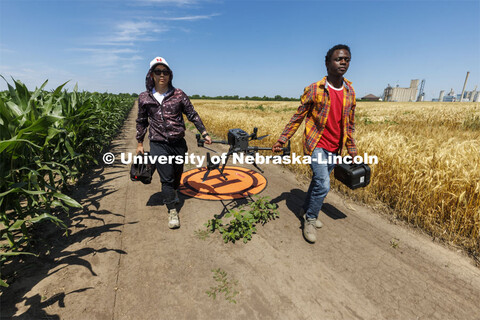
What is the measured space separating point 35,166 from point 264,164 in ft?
18.0

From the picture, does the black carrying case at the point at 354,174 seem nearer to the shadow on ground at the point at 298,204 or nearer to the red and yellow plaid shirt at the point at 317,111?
the red and yellow plaid shirt at the point at 317,111

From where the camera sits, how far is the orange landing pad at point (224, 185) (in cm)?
464

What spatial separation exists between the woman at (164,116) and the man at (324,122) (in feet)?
4.82

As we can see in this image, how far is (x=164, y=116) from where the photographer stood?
11.0 ft

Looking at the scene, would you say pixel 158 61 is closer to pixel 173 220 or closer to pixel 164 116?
pixel 164 116

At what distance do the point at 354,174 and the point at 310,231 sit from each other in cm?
104

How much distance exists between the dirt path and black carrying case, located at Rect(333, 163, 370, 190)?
32.1 inches

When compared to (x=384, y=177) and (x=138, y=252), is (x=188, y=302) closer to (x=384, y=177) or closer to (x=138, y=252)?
(x=138, y=252)

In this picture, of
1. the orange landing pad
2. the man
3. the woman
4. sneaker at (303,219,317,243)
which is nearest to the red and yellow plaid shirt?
the man

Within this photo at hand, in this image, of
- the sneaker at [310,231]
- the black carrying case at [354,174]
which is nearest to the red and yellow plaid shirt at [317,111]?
the black carrying case at [354,174]

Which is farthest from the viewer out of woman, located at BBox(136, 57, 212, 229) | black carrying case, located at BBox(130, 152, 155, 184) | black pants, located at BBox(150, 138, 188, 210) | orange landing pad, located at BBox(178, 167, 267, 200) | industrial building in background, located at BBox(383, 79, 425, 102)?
industrial building in background, located at BBox(383, 79, 425, 102)

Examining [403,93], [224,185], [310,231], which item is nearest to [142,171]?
[224,185]

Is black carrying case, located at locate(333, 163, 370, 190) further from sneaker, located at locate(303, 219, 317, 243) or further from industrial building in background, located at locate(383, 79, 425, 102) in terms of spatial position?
industrial building in background, located at locate(383, 79, 425, 102)

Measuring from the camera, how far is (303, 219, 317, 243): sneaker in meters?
3.14
